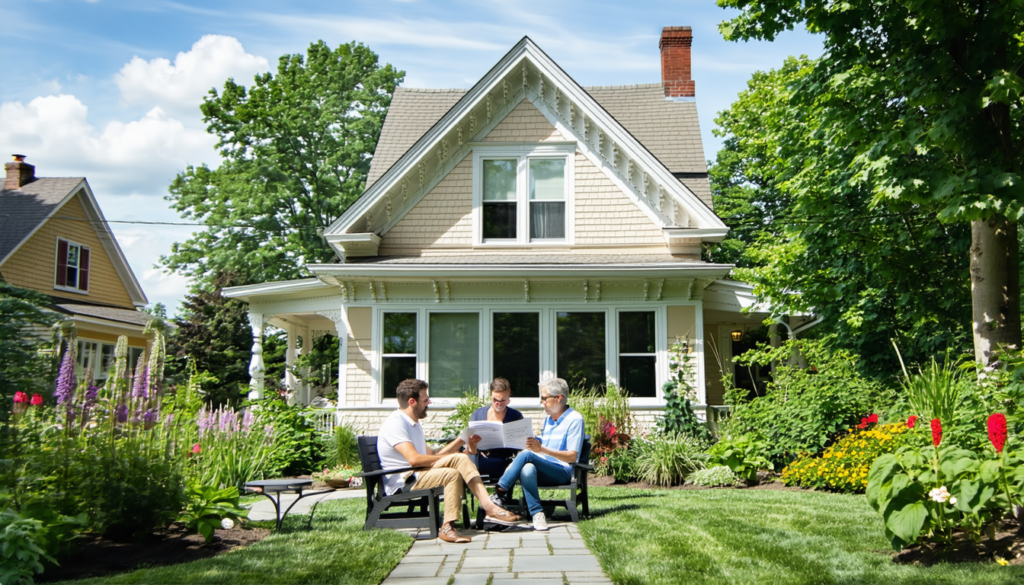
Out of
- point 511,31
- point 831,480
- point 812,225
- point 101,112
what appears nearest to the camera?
point 831,480

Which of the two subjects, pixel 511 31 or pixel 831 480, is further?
pixel 511 31

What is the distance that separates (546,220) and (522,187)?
73 centimetres

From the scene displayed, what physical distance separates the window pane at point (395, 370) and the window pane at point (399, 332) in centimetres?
17

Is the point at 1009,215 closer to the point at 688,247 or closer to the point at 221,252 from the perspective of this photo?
the point at 688,247

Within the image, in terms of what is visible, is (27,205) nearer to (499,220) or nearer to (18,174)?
(18,174)

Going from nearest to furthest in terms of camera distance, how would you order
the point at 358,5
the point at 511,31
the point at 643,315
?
the point at 358,5 < the point at 643,315 < the point at 511,31

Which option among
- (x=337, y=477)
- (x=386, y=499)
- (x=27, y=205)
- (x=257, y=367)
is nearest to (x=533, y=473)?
(x=386, y=499)

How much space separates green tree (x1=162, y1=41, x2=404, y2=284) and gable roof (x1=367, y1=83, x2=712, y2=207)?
886 centimetres

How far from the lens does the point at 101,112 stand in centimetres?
1158

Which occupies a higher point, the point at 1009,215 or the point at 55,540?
the point at 1009,215

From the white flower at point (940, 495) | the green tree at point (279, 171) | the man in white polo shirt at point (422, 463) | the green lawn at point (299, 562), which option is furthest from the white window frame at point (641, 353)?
the green tree at point (279, 171)

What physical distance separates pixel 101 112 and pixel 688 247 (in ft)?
31.1

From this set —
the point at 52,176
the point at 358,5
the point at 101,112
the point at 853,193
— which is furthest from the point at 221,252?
the point at 853,193

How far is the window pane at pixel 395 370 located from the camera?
520 inches
